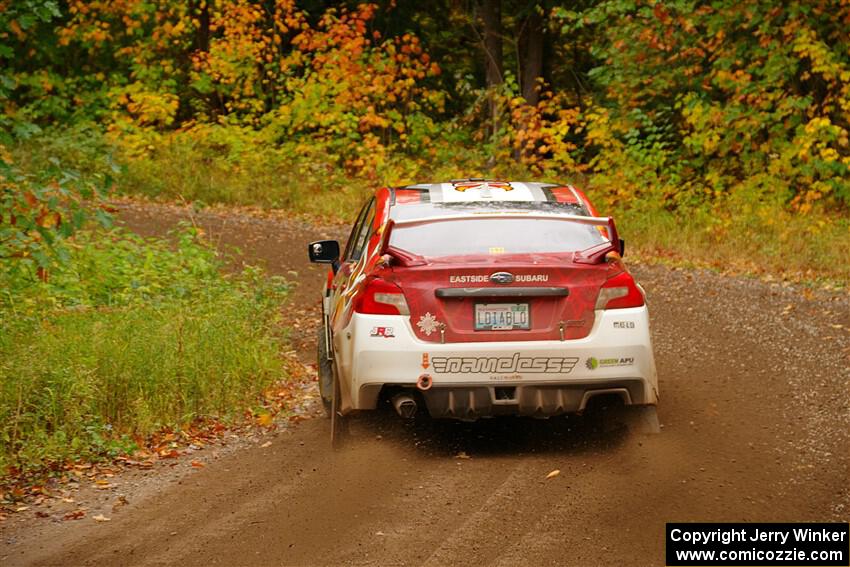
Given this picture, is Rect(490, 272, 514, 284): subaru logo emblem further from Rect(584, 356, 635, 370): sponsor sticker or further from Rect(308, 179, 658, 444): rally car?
Rect(584, 356, 635, 370): sponsor sticker

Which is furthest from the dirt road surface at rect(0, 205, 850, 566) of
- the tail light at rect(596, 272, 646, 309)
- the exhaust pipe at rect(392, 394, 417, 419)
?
the tail light at rect(596, 272, 646, 309)

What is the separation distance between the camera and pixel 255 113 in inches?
1187

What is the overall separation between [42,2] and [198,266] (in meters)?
4.69

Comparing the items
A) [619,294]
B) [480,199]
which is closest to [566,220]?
[619,294]

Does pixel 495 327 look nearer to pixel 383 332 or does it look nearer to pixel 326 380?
pixel 383 332

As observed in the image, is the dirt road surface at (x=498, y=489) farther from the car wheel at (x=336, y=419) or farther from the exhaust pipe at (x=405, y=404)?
the exhaust pipe at (x=405, y=404)

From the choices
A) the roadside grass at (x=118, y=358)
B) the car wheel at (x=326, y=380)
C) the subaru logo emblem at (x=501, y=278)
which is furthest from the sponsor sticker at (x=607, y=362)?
the roadside grass at (x=118, y=358)

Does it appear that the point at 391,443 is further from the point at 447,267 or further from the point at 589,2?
the point at 589,2

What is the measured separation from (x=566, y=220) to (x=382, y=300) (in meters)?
1.36

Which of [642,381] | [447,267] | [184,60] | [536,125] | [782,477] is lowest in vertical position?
[782,477]

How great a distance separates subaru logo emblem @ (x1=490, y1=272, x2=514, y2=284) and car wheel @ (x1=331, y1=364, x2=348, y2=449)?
1357mm

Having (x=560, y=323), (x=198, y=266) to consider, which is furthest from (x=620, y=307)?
(x=198, y=266)

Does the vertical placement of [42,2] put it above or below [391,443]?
above

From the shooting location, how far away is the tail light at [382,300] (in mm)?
7844
